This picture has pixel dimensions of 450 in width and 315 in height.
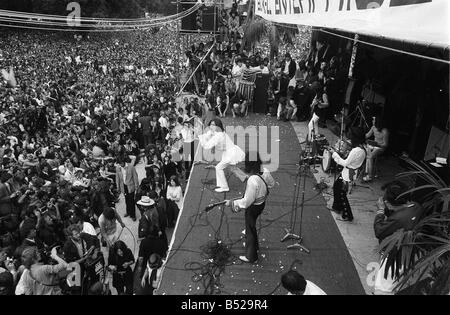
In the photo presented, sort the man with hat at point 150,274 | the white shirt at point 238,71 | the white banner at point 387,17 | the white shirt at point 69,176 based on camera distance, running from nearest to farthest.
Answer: the white banner at point 387,17 < the man with hat at point 150,274 < the white shirt at point 69,176 < the white shirt at point 238,71

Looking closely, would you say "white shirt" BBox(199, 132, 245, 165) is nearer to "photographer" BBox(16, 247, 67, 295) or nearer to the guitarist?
the guitarist

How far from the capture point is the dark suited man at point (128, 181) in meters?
8.20

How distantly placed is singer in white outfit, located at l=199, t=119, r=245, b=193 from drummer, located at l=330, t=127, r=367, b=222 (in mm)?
1990

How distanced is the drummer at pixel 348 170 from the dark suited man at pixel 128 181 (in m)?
4.02

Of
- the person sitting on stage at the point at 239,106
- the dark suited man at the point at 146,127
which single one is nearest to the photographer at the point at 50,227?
the dark suited man at the point at 146,127

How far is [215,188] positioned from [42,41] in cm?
3263

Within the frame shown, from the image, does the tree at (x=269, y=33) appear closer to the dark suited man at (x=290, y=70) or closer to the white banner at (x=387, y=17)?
the dark suited man at (x=290, y=70)

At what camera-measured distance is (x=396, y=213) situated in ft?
13.1

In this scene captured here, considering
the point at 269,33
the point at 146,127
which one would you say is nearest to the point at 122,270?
the point at 146,127

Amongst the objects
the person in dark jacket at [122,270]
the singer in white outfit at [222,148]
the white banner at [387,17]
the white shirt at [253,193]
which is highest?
the white banner at [387,17]

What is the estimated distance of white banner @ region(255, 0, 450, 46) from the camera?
3418mm

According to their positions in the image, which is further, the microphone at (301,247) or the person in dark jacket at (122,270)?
the microphone at (301,247)

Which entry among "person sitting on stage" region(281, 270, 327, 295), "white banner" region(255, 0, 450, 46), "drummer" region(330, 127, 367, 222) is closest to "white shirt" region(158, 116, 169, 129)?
"white banner" region(255, 0, 450, 46)

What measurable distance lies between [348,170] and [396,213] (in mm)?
2732
